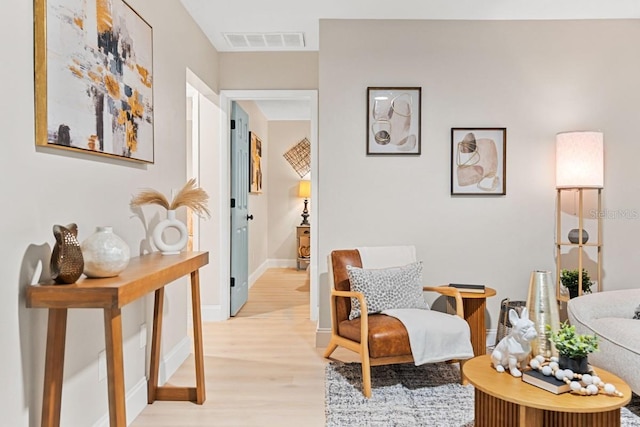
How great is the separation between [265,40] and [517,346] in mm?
3158

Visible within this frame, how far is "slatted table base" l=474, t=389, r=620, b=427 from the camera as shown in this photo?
1863 mm

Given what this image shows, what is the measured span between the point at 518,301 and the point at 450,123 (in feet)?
4.74

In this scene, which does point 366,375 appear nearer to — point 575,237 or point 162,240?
point 162,240

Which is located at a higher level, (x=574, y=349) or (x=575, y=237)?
(x=575, y=237)

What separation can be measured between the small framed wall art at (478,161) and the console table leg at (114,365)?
2.70m

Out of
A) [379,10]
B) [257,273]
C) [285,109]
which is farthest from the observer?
[285,109]

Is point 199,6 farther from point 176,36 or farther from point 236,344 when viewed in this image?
point 236,344

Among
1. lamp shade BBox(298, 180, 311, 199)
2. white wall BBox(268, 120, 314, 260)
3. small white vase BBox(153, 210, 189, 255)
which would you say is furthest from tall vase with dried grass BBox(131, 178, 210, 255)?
white wall BBox(268, 120, 314, 260)

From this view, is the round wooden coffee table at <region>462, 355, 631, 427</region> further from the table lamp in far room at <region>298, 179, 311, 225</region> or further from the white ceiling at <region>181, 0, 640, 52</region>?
the table lamp in far room at <region>298, 179, 311, 225</region>

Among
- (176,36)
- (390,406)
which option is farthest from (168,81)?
(390,406)

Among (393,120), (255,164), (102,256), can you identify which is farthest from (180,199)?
(255,164)

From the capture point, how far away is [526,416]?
1.86 m

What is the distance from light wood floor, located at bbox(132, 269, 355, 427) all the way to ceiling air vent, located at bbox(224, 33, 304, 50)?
2.50 m

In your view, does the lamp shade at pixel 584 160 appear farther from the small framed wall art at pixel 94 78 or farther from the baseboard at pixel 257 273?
the baseboard at pixel 257 273
